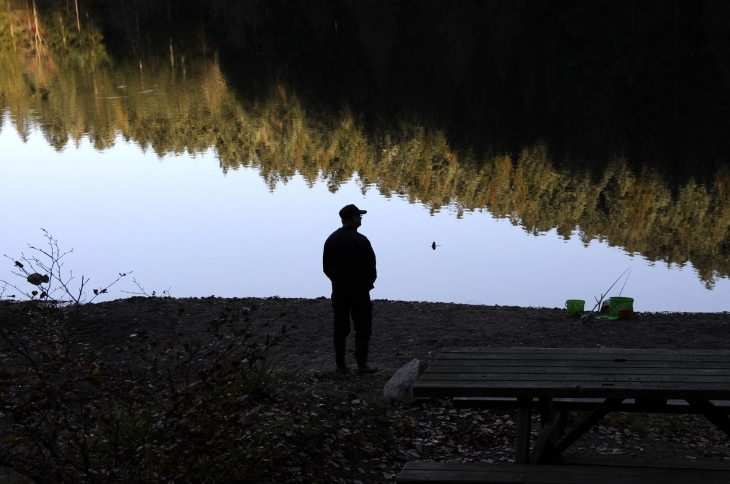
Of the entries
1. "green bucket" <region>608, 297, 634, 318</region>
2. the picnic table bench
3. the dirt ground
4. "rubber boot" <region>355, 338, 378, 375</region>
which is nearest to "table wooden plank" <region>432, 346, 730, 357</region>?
the picnic table bench

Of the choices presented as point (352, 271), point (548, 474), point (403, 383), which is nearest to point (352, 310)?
point (352, 271)

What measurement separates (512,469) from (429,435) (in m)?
2.93

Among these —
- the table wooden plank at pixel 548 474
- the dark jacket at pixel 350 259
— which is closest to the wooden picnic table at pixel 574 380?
the table wooden plank at pixel 548 474

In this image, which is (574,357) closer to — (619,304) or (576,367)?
(576,367)

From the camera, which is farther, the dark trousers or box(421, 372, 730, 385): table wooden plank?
the dark trousers

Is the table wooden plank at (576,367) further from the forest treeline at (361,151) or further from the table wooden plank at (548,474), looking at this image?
the forest treeline at (361,151)

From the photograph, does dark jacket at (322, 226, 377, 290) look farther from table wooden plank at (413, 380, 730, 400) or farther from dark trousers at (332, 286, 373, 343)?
table wooden plank at (413, 380, 730, 400)

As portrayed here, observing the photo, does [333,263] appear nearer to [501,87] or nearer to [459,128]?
[459,128]

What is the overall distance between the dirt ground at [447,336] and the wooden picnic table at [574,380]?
5.14 ft

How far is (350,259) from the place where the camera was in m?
10.3

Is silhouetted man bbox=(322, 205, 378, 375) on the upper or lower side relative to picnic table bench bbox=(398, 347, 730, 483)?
upper

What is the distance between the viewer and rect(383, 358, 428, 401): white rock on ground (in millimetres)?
9273

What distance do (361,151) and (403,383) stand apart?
21908 millimetres

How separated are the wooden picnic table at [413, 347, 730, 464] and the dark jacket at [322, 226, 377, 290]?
3.60 meters
